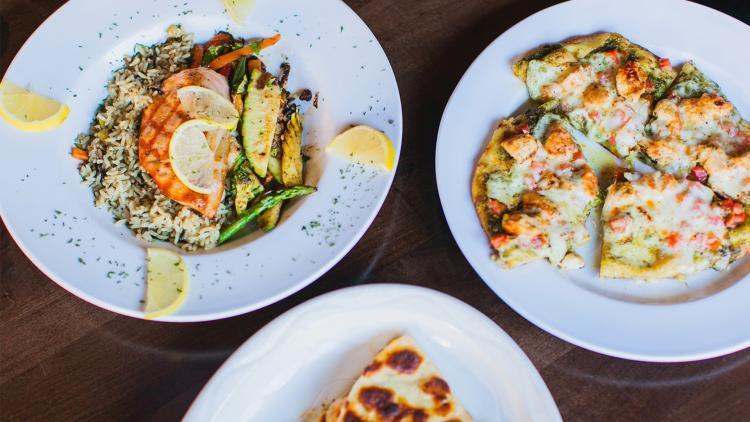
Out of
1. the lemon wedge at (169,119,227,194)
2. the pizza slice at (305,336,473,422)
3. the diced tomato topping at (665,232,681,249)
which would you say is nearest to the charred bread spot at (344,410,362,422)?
the pizza slice at (305,336,473,422)

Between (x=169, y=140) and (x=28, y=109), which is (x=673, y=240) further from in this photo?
A: (x=28, y=109)

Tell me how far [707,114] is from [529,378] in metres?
1.40

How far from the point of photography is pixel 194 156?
2539mm

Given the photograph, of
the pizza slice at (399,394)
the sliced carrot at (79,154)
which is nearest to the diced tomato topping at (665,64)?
the pizza slice at (399,394)

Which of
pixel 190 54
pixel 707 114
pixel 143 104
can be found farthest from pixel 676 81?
pixel 143 104

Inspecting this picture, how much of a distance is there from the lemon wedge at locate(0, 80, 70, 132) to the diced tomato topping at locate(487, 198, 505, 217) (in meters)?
1.77

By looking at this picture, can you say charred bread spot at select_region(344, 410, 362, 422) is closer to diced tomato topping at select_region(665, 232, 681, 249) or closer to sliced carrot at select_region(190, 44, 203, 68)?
diced tomato topping at select_region(665, 232, 681, 249)

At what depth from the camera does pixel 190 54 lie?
111 inches

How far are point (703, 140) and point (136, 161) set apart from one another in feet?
7.91

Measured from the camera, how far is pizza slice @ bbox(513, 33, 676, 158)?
2.69 meters

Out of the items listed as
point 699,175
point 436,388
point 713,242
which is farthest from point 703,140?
point 436,388

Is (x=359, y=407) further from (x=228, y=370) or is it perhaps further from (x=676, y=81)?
(x=676, y=81)

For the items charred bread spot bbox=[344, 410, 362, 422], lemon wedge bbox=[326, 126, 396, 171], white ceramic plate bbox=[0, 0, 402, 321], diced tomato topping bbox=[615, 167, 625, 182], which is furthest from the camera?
diced tomato topping bbox=[615, 167, 625, 182]

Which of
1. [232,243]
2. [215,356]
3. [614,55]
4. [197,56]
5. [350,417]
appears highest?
[614,55]
